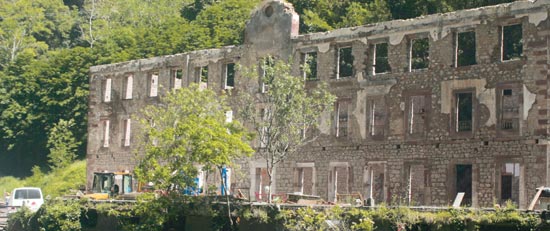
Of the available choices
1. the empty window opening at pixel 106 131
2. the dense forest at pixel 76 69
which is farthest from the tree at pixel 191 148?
the dense forest at pixel 76 69

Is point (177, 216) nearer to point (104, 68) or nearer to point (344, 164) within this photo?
point (344, 164)

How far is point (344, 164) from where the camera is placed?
127ft

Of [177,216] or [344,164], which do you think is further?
[344,164]

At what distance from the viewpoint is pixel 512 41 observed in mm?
46281

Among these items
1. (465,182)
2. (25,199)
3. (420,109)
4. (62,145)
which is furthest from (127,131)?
(465,182)

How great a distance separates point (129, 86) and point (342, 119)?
46.7 ft

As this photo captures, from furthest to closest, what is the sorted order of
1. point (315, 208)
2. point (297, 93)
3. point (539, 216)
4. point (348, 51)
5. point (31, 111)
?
point (31, 111)
point (348, 51)
point (297, 93)
point (315, 208)
point (539, 216)

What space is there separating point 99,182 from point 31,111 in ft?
82.7


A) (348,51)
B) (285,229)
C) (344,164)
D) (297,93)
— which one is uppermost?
(348,51)

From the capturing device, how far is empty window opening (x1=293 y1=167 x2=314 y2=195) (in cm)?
3994

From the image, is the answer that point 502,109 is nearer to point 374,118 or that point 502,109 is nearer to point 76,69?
point 374,118

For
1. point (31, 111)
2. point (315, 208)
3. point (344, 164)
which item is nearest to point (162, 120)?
point (344, 164)

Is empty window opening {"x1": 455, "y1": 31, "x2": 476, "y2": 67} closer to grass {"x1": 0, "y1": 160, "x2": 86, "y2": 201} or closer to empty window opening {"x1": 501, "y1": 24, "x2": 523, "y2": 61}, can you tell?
empty window opening {"x1": 501, "y1": 24, "x2": 523, "y2": 61}

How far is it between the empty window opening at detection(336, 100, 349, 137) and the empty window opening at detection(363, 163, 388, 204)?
200cm
